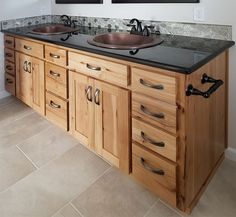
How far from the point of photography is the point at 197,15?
5.96ft

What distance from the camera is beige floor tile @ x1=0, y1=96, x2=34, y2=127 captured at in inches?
104

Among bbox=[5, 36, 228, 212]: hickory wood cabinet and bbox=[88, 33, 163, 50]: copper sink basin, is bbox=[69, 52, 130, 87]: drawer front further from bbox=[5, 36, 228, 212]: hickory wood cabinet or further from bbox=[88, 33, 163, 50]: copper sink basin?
bbox=[88, 33, 163, 50]: copper sink basin

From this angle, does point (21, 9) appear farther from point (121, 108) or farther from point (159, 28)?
point (121, 108)

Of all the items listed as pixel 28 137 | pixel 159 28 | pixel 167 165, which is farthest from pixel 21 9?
pixel 167 165

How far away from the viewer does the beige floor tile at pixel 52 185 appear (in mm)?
1543

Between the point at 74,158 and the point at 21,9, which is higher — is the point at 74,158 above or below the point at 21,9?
below

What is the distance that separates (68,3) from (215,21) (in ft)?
5.45

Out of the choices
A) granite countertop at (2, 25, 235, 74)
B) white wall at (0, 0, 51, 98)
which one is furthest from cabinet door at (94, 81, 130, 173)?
white wall at (0, 0, 51, 98)

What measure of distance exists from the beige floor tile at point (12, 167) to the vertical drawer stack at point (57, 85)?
410 millimetres

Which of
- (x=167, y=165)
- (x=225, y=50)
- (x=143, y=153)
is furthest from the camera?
(x=225, y=50)

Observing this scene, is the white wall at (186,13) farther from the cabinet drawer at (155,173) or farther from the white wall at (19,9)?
the white wall at (19,9)

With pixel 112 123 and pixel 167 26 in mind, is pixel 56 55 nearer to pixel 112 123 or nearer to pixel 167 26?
pixel 112 123

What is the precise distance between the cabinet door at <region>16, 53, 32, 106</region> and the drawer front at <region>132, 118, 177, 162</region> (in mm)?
1419

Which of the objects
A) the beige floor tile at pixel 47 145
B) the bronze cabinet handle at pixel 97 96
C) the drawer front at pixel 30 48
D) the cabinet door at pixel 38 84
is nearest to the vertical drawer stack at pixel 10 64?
the drawer front at pixel 30 48
